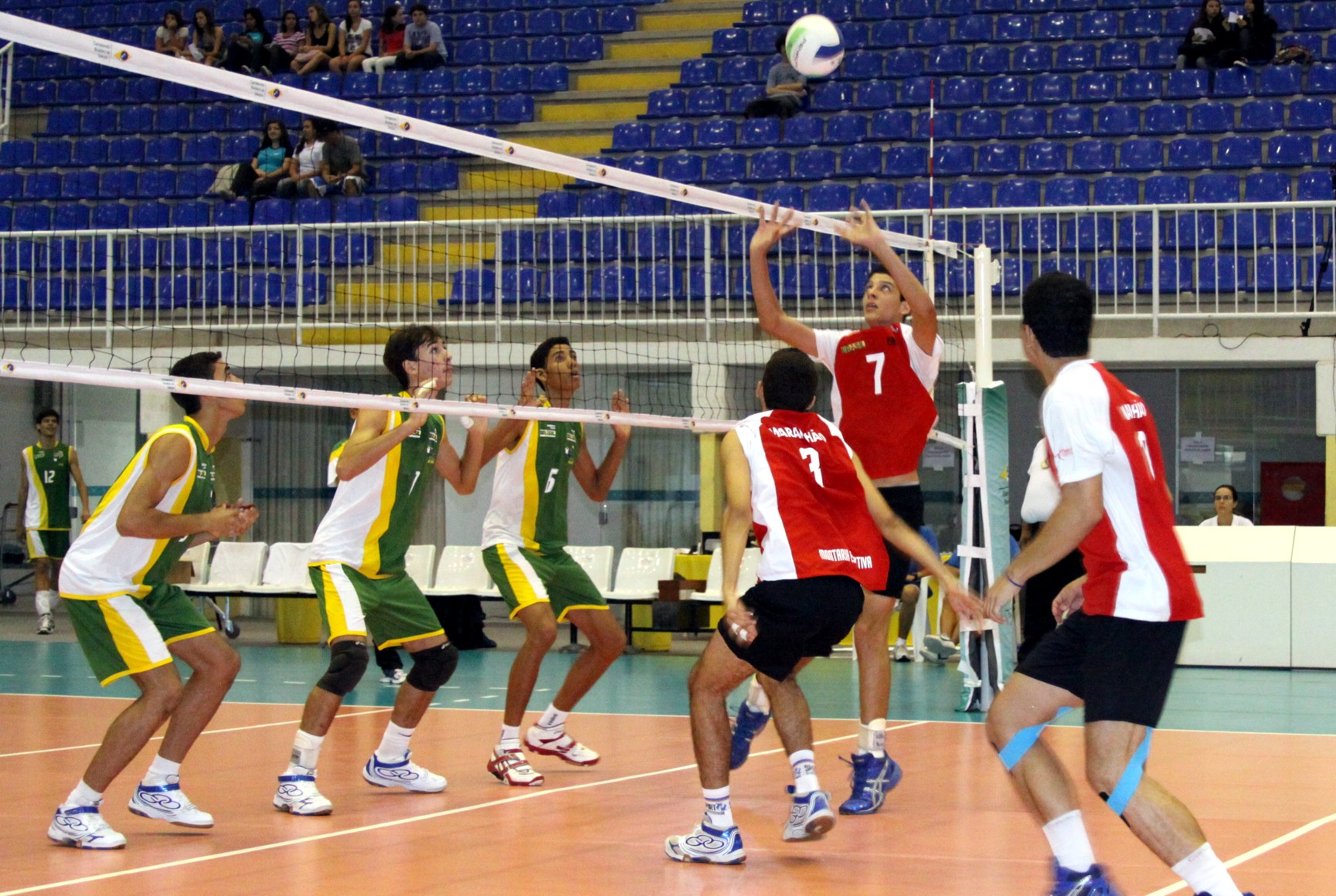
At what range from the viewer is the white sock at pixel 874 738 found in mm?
5996

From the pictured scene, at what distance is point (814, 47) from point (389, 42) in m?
11.0

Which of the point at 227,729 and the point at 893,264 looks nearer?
the point at 893,264

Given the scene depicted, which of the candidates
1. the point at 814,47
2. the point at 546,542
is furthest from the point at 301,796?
the point at 814,47

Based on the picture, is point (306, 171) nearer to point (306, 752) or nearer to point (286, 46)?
point (286, 46)

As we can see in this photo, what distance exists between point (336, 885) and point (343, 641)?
1569 mm

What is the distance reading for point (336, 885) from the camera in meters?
4.71

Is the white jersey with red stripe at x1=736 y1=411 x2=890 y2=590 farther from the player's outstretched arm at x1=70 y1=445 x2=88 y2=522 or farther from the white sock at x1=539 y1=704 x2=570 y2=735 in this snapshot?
the player's outstretched arm at x1=70 y1=445 x2=88 y2=522

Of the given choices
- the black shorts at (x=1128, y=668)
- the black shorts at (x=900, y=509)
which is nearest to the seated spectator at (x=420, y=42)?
the black shorts at (x=900, y=509)

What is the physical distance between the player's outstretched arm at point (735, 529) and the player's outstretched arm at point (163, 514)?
1665mm

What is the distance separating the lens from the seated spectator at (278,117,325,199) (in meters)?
16.9

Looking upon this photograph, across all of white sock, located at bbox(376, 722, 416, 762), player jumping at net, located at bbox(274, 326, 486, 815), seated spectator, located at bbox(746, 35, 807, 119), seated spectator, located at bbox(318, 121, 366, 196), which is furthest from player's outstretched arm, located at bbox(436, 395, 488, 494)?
seated spectator, located at bbox(318, 121, 366, 196)

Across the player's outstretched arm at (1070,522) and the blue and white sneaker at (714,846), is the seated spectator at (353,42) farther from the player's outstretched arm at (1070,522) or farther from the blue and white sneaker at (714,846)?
the player's outstretched arm at (1070,522)

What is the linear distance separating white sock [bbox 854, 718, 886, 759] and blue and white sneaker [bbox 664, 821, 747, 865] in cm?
109

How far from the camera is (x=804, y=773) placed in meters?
5.23
